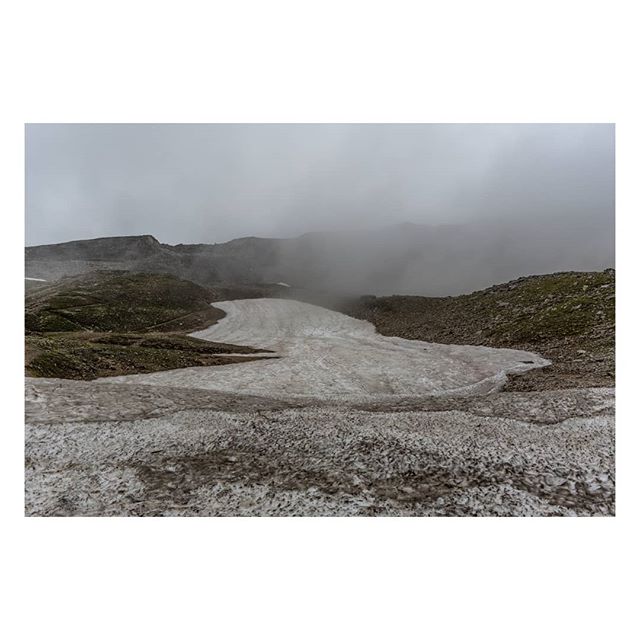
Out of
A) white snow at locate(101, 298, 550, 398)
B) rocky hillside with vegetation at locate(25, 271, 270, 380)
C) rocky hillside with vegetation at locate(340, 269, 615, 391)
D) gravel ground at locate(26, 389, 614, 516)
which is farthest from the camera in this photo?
rocky hillside with vegetation at locate(340, 269, 615, 391)

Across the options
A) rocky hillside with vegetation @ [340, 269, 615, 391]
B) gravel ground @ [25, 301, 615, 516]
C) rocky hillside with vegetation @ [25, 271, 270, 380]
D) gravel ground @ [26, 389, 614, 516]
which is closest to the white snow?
gravel ground @ [25, 301, 615, 516]

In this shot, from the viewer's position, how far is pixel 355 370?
26906mm

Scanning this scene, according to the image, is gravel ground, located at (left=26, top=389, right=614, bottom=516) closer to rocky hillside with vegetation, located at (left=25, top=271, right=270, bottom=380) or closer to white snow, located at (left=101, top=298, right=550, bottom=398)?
white snow, located at (left=101, top=298, right=550, bottom=398)

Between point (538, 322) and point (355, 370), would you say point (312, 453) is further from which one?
point (538, 322)

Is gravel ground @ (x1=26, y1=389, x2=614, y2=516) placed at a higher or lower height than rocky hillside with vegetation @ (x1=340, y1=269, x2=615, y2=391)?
lower

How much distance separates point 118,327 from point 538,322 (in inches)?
2313

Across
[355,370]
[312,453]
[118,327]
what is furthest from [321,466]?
[118,327]

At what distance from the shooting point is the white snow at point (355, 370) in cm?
2164

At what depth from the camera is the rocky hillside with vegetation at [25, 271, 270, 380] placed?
20.8 m

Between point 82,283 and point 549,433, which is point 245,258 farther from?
point 549,433

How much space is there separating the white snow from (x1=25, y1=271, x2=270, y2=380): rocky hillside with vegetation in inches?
86.5

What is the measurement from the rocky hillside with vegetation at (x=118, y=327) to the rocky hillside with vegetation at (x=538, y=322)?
24243mm

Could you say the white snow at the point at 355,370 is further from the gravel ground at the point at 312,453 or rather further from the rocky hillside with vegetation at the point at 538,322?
the rocky hillside with vegetation at the point at 538,322

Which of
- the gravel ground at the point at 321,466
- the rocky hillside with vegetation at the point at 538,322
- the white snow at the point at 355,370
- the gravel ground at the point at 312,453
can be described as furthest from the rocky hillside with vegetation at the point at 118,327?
the rocky hillside with vegetation at the point at 538,322
